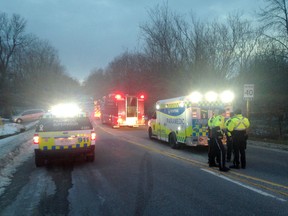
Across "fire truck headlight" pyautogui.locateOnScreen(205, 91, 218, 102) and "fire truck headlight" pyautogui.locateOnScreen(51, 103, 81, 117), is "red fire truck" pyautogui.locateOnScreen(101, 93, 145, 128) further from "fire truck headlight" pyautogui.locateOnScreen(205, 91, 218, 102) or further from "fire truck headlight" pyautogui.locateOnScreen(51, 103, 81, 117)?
"fire truck headlight" pyautogui.locateOnScreen(51, 103, 81, 117)

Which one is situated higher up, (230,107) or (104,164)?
(230,107)

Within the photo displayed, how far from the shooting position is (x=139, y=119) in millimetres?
25609

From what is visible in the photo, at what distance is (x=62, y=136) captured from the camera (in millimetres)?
9562

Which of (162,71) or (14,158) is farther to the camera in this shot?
(162,71)

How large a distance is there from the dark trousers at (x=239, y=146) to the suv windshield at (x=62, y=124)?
4.61m

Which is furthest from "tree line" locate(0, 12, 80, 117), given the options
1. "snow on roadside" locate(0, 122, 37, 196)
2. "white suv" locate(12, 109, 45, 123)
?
"snow on roadside" locate(0, 122, 37, 196)

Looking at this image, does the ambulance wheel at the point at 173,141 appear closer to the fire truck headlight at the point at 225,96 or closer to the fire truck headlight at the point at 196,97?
the fire truck headlight at the point at 196,97

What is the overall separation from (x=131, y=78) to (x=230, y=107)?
36.3 meters

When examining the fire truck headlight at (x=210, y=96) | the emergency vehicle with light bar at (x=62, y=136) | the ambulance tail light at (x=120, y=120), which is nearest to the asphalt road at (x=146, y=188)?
the emergency vehicle with light bar at (x=62, y=136)

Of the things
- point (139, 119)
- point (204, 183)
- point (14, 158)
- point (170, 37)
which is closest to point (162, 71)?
point (170, 37)

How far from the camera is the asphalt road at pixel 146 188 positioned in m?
5.50

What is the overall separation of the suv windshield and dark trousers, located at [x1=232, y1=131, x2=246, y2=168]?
182 inches

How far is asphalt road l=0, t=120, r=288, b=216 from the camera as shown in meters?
5.50

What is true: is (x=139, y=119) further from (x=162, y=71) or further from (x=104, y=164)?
(x=104, y=164)
